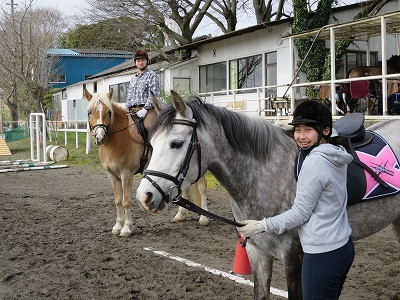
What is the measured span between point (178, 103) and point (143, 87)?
4.15 meters

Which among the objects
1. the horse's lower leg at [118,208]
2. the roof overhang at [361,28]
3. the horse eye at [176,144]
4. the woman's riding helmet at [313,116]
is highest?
the roof overhang at [361,28]

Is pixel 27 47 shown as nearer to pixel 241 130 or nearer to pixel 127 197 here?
pixel 127 197

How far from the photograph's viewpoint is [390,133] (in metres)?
3.82

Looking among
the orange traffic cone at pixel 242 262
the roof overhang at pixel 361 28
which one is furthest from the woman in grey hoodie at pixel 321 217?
the roof overhang at pixel 361 28

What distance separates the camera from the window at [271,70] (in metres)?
18.3

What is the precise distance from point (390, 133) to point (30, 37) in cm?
2370

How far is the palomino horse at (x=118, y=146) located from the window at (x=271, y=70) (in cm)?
1198

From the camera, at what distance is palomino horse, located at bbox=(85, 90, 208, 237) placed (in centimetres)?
672

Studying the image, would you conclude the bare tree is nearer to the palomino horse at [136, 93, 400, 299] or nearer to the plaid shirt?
the plaid shirt

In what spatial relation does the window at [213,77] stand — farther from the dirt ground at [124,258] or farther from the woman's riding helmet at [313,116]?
the woman's riding helmet at [313,116]

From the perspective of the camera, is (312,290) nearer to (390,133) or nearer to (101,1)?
(390,133)

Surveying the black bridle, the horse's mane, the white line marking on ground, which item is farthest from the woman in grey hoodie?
the white line marking on ground

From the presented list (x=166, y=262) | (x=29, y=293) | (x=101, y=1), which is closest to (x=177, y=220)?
(x=166, y=262)

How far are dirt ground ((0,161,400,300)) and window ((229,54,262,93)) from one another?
11225 mm
